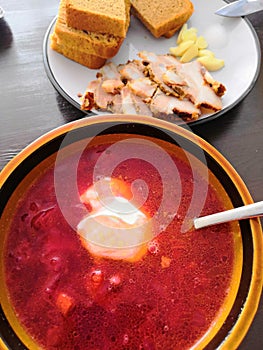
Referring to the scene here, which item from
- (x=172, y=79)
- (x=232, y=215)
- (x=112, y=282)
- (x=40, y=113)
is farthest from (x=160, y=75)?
(x=112, y=282)

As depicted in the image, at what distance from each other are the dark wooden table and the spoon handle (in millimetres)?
338

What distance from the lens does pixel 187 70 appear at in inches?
64.0

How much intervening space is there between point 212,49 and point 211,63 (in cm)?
11

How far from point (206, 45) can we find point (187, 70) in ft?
0.69

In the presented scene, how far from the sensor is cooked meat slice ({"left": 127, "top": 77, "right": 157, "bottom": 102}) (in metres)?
1.53

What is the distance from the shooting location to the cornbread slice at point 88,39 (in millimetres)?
1651

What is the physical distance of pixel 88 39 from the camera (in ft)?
5.44

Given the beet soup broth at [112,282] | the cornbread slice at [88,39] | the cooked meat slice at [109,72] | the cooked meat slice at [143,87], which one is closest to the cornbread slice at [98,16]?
the cornbread slice at [88,39]

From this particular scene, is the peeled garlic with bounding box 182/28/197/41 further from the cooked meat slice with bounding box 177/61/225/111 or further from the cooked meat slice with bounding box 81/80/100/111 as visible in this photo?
the cooked meat slice with bounding box 81/80/100/111

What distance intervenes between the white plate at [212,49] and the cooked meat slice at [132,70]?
4.5 inches

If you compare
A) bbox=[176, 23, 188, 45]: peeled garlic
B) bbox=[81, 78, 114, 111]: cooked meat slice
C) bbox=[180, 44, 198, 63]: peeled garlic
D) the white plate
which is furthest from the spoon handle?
bbox=[176, 23, 188, 45]: peeled garlic

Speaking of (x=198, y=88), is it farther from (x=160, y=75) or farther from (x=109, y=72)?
(x=109, y=72)

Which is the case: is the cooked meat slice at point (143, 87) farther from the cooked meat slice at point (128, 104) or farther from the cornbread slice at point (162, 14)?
the cornbread slice at point (162, 14)

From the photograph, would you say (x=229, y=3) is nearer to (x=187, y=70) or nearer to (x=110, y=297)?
(x=187, y=70)
